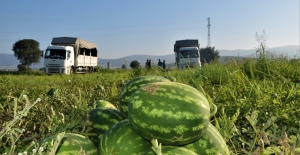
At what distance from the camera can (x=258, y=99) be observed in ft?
10.6

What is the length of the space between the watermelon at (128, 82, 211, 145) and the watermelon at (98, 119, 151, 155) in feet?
0.26

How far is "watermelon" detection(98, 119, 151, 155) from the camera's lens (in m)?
1.73

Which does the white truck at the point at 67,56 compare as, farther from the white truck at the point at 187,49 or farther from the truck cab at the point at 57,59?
the white truck at the point at 187,49

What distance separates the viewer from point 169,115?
1.66 m

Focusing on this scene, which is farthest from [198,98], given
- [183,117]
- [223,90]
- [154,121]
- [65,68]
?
[65,68]

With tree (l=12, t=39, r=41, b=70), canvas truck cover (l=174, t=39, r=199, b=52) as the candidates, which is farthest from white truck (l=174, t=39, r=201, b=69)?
tree (l=12, t=39, r=41, b=70)

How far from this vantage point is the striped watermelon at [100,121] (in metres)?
2.20

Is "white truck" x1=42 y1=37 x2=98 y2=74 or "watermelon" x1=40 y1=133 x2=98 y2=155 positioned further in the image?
"white truck" x1=42 y1=37 x2=98 y2=74

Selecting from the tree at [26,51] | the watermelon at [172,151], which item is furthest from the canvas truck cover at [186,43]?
the tree at [26,51]

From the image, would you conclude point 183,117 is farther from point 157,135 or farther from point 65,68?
point 65,68

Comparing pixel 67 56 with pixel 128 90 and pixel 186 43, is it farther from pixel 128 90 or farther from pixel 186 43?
pixel 128 90

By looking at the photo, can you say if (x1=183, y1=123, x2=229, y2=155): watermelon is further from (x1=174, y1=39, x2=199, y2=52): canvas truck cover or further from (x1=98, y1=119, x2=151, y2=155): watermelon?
(x1=174, y1=39, x2=199, y2=52): canvas truck cover

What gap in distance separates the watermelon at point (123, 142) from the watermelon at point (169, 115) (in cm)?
8

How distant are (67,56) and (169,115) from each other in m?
29.5
